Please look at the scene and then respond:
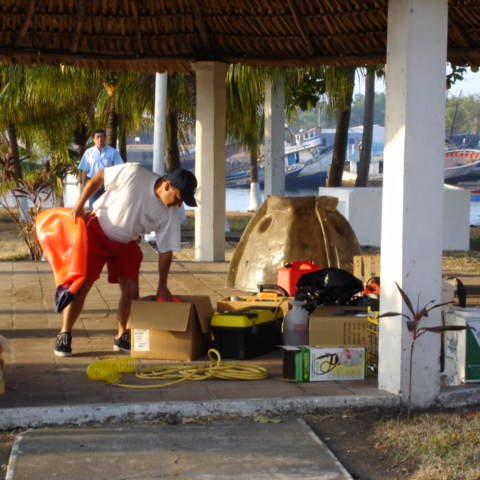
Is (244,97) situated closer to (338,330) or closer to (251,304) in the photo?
(251,304)

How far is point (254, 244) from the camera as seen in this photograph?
11.0 meters

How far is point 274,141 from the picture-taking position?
52.5 feet

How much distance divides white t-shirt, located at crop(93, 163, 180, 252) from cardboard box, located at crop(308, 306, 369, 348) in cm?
121

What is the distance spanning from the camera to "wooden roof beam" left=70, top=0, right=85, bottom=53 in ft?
33.3

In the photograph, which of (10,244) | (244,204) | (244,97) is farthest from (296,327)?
(244,204)

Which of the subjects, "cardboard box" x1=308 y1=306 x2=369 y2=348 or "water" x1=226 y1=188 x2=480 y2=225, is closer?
"cardboard box" x1=308 y1=306 x2=369 y2=348

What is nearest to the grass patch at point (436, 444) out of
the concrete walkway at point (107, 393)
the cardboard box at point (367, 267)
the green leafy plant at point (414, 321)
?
the green leafy plant at point (414, 321)

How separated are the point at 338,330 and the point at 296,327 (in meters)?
0.47

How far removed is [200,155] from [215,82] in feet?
3.34

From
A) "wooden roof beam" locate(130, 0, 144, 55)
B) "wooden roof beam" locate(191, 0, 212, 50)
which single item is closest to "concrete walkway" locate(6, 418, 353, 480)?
"wooden roof beam" locate(130, 0, 144, 55)

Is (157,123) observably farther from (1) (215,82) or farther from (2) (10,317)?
(2) (10,317)

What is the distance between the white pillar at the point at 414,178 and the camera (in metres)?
6.31

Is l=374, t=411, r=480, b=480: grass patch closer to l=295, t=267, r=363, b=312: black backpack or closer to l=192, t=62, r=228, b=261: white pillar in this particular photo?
l=295, t=267, r=363, b=312: black backpack

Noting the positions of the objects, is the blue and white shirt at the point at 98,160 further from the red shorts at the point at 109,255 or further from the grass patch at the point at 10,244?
the red shorts at the point at 109,255
